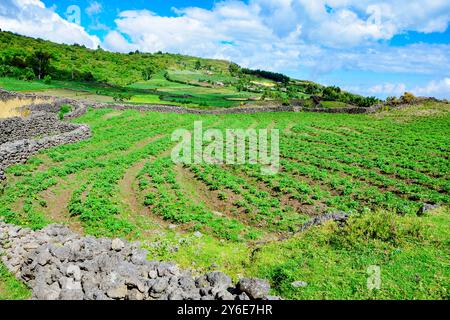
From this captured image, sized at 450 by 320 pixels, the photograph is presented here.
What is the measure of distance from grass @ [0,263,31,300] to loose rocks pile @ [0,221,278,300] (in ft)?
0.69

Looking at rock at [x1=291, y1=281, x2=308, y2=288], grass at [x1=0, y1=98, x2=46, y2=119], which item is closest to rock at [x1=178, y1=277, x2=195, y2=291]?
rock at [x1=291, y1=281, x2=308, y2=288]

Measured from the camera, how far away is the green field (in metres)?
12.2

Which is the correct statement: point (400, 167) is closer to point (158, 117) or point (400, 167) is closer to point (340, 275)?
point (340, 275)

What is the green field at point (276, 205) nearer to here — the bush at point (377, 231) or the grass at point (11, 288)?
the bush at point (377, 231)

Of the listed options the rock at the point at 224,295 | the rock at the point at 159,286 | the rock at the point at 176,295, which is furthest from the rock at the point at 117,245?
the rock at the point at 224,295

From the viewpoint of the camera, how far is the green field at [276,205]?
12.2m

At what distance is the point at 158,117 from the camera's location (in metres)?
49.7

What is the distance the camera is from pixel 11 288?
40.0ft

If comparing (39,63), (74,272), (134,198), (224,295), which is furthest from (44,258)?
(39,63)

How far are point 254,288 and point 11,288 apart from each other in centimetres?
918

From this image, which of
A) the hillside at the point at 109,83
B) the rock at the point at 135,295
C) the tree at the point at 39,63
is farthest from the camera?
the tree at the point at 39,63

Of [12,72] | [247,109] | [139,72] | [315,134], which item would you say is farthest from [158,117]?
[139,72]

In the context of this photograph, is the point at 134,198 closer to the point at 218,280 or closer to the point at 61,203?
the point at 61,203

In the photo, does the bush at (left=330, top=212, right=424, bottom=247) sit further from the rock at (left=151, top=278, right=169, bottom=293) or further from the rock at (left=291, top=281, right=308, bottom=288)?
the rock at (left=151, top=278, right=169, bottom=293)
